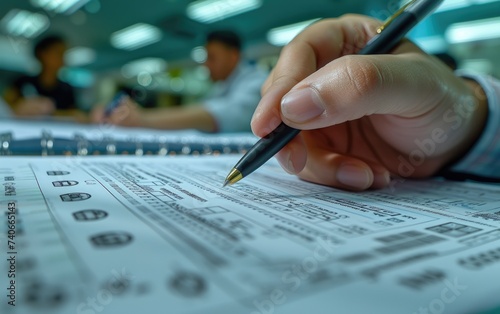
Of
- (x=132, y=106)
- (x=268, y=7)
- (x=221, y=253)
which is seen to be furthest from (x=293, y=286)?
(x=268, y=7)

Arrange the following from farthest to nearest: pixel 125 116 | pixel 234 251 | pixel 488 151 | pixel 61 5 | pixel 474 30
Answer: pixel 61 5, pixel 474 30, pixel 125 116, pixel 488 151, pixel 234 251

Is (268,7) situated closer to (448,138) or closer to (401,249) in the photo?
(448,138)

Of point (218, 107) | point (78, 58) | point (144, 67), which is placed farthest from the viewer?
point (78, 58)

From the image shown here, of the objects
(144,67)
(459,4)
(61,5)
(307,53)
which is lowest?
(307,53)

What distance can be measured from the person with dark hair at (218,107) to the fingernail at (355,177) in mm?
674

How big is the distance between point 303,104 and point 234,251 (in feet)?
0.47

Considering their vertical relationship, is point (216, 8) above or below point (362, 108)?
above

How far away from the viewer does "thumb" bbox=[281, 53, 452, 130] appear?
0.79ft

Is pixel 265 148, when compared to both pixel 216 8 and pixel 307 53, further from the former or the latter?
pixel 216 8

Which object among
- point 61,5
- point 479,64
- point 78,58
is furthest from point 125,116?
point 78,58

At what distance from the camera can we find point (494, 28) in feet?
6.00

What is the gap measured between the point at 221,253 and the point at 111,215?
0.08m

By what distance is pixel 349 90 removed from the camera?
0.24 meters

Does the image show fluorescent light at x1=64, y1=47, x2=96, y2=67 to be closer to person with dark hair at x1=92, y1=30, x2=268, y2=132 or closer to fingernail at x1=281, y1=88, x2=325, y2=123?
person with dark hair at x1=92, y1=30, x2=268, y2=132
